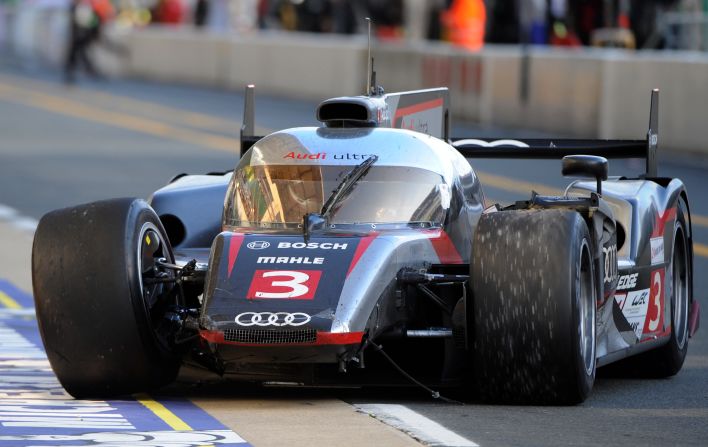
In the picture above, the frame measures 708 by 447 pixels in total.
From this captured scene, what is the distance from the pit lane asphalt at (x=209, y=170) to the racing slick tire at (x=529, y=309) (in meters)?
0.13

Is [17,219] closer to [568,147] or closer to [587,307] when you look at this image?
[568,147]

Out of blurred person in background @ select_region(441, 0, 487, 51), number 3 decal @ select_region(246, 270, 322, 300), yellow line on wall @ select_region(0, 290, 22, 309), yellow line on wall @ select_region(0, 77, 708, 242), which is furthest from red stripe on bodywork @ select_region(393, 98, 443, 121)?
blurred person in background @ select_region(441, 0, 487, 51)

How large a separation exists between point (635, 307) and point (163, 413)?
2805 millimetres

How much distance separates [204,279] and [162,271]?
334mm

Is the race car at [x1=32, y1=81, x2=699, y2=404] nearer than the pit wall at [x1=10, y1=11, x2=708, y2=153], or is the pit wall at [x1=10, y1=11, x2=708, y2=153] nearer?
the race car at [x1=32, y1=81, x2=699, y2=404]

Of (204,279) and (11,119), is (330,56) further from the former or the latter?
(204,279)

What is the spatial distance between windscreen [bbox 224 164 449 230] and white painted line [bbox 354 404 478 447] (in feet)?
3.33

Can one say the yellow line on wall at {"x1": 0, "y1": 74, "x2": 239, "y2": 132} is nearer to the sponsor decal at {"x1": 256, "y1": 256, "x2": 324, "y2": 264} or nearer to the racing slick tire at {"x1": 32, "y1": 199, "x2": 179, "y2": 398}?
the racing slick tire at {"x1": 32, "y1": 199, "x2": 179, "y2": 398}

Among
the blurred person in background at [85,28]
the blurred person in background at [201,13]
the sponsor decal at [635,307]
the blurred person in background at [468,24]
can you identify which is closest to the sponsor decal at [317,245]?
the sponsor decal at [635,307]

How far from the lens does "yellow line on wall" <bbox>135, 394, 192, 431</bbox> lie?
8.06 meters

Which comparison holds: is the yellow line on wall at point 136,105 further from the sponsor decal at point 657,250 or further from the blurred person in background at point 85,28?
the sponsor decal at point 657,250

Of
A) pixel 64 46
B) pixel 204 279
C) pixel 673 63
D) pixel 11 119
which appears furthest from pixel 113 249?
pixel 64 46

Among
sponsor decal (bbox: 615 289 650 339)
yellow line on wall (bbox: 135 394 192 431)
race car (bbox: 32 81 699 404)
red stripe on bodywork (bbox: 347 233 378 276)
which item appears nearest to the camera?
yellow line on wall (bbox: 135 394 192 431)

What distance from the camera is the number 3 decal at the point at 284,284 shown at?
8.39 m
